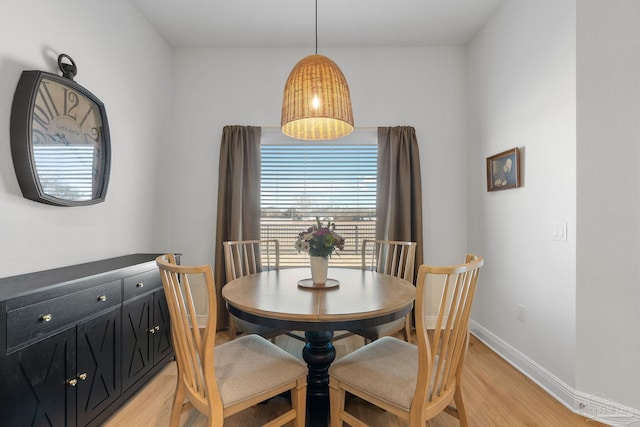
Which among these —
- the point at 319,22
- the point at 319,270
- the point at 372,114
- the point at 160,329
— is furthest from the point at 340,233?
the point at 319,22

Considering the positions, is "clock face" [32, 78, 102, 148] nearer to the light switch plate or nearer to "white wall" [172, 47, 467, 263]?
"white wall" [172, 47, 467, 263]

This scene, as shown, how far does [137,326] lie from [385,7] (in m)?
3.17

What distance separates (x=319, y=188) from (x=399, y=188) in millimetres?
857

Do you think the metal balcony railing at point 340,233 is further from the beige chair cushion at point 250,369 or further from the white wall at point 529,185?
the beige chair cushion at point 250,369

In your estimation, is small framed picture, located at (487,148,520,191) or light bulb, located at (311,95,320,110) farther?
small framed picture, located at (487,148,520,191)

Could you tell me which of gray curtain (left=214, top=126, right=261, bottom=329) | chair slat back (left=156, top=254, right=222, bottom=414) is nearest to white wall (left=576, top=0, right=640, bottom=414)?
chair slat back (left=156, top=254, right=222, bottom=414)

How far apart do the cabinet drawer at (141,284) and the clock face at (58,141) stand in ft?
1.93

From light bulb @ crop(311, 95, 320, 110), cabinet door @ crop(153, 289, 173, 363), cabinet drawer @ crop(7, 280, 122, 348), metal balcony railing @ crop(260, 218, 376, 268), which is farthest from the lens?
metal balcony railing @ crop(260, 218, 376, 268)

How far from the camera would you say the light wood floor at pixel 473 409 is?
180 centimetres

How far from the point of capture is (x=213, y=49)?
3.37 m

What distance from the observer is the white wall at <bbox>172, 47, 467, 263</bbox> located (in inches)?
132

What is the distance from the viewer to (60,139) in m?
1.86

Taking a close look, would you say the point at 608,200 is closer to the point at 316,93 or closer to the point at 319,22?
the point at 316,93

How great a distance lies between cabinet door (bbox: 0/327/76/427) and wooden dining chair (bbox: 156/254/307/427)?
54 centimetres
